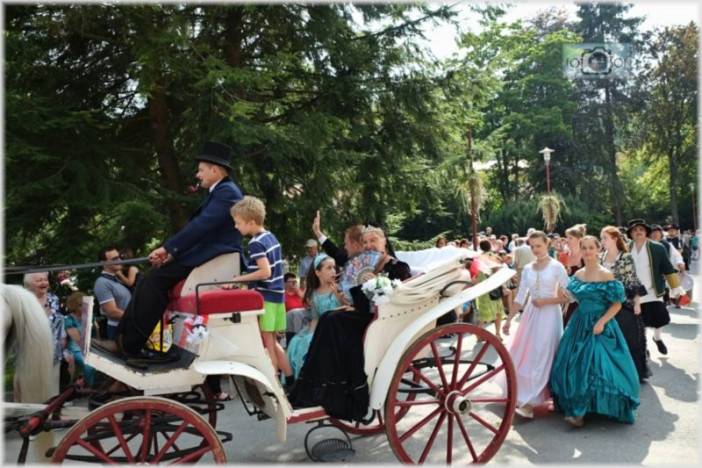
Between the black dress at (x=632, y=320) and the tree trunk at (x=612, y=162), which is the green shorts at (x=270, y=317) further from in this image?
the tree trunk at (x=612, y=162)

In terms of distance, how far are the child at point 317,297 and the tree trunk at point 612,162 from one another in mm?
33648

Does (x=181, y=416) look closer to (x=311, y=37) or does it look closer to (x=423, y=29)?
(x=311, y=37)

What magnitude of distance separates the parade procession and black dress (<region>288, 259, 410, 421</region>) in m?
0.02

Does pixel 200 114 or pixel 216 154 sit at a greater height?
pixel 200 114

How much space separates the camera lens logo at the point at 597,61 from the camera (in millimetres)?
35062

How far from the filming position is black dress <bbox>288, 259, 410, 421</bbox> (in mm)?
4273

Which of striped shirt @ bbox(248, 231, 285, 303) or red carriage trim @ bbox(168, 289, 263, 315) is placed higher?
striped shirt @ bbox(248, 231, 285, 303)

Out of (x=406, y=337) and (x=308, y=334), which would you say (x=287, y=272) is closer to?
(x=308, y=334)

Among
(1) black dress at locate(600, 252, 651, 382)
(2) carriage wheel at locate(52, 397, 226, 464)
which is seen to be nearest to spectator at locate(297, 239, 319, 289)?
(1) black dress at locate(600, 252, 651, 382)

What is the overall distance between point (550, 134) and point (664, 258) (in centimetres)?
2975

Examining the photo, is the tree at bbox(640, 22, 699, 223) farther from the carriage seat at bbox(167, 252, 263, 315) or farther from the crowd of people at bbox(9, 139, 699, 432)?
the carriage seat at bbox(167, 252, 263, 315)

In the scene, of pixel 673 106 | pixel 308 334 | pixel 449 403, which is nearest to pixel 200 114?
pixel 308 334

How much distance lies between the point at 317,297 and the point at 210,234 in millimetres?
2025

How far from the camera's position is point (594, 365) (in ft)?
17.5
